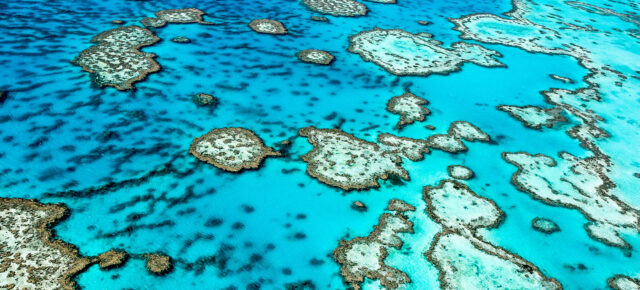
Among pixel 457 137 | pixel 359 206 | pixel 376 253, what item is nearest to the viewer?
pixel 376 253

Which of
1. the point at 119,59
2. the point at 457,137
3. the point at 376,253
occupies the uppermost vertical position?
the point at 119,59

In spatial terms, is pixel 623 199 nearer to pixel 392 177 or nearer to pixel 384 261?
pixel 392 177

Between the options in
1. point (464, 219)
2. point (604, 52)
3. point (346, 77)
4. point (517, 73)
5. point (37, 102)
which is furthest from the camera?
point (604, 52)

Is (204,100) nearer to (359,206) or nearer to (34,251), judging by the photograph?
(359,206)

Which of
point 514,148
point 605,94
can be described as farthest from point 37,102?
point 605,94

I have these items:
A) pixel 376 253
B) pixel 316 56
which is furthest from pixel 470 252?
pixel 316 56

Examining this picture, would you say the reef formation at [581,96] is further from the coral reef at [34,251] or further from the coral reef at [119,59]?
the coral reef at [119,59]

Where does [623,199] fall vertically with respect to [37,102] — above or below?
below

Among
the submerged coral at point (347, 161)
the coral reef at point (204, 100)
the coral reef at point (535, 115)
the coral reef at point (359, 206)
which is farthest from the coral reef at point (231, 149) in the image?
the coral reef at point (535, 115)
